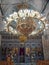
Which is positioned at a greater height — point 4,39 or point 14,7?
point 14,7

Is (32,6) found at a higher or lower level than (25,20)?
higher

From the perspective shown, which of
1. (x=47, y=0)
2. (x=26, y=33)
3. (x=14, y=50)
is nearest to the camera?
(x=26, y=33)

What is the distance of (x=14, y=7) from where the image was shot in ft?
82.1

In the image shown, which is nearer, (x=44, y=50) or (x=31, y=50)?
(x=44, y=50)

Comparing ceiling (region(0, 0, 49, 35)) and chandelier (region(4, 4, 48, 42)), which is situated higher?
ceiling (region(0, 0, 49, 35))

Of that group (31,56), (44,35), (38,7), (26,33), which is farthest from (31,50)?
(26,33)

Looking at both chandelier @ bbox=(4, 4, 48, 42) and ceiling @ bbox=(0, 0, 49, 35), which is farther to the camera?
ceiling @ bbox=(0, 0, 49, 35)

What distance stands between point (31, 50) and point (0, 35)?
373 centimetres

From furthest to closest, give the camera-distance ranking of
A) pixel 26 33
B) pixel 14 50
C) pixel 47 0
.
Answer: pixel 14 50, pixel 47 0, pixel 26 33

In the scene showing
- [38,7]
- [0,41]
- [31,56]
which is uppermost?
[38,7]

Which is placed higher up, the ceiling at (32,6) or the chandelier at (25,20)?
the ceiling at (32,6)

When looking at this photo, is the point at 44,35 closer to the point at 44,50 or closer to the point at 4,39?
the point at 44,50

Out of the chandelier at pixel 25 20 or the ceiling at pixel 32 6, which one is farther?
the ceiling at pixel 32 6

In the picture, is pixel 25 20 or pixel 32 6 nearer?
pixel 25 20
